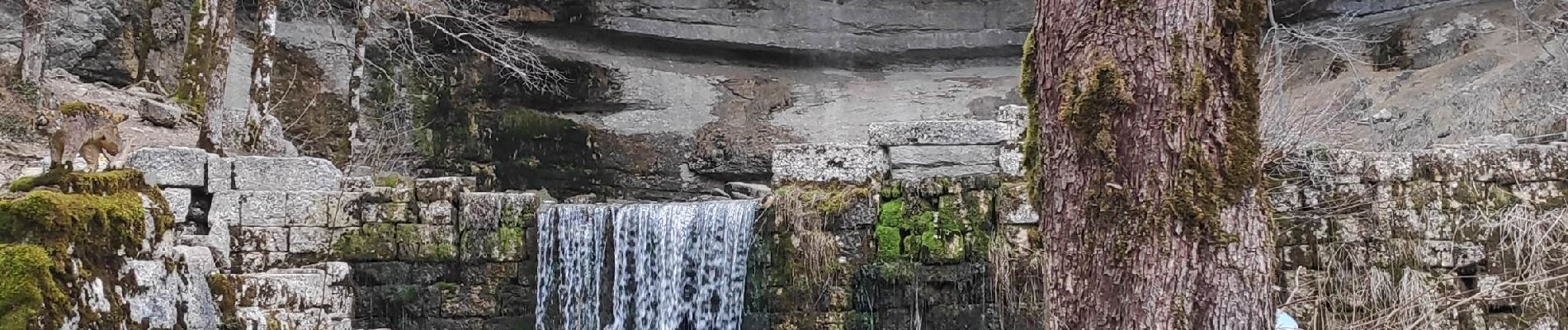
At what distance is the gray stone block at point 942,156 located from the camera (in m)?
6.71

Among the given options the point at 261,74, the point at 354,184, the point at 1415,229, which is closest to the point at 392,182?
the point at 354,184

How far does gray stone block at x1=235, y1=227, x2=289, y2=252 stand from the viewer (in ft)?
20.6

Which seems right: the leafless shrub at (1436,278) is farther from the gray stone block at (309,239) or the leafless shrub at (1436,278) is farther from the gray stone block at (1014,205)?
the gray stone block at (309,239)

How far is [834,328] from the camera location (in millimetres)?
6641

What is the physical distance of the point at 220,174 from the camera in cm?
620

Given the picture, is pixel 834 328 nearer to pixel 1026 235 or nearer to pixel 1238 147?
pixel 1026 235

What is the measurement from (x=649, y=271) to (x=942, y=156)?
1.97 meters

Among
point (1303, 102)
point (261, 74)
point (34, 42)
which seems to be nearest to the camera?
point (261, 74)

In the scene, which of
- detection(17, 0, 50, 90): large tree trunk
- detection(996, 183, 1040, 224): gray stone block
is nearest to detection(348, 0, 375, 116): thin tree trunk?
detection(17, 0, 50, 90): large tree trunk

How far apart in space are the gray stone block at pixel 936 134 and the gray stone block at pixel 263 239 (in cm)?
353

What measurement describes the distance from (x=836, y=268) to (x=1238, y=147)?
4.05 m

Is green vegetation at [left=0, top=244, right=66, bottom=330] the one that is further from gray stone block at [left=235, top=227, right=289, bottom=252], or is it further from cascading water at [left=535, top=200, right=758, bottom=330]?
cascading water at [left=535, top=200, right=758, bottom=330]

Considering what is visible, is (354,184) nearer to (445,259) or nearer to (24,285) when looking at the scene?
(445,259)

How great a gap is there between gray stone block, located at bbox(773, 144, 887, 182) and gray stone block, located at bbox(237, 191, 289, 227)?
2893 millimetres
